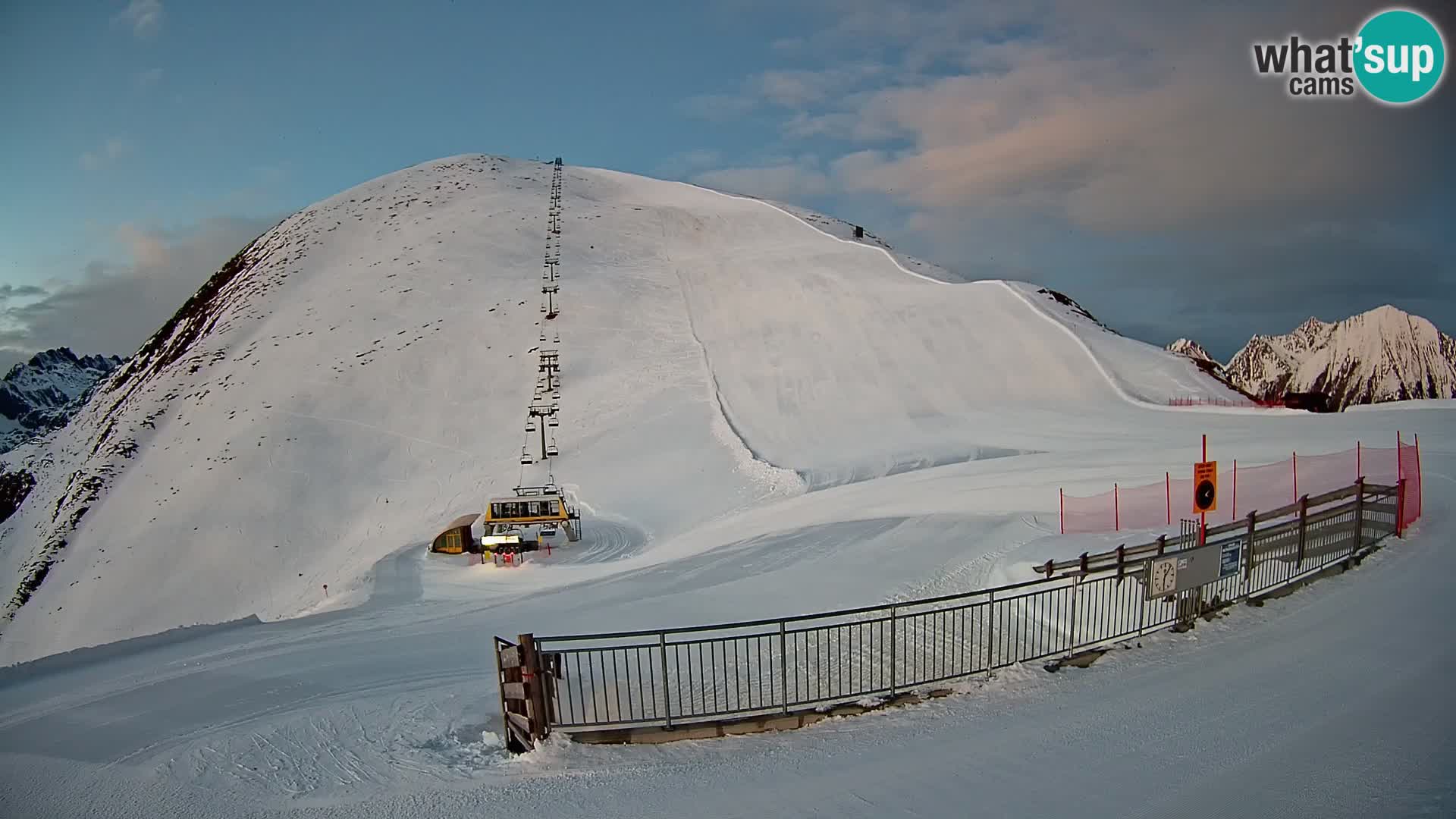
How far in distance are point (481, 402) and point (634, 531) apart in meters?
20.2

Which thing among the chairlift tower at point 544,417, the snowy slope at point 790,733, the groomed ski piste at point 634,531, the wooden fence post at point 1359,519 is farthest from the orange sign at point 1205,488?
the chairlift tower at point 544,417

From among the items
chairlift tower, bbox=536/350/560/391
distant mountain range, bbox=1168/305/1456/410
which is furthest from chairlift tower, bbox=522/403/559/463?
distant mountain range, bbox=1168/305/1456/410

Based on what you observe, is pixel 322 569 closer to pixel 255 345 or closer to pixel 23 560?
pixel 23 560

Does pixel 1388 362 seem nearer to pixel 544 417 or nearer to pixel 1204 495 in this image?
pixel 544 417

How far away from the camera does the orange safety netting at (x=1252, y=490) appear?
57.7 ft

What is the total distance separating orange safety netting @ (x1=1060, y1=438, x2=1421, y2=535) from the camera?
57.7ft

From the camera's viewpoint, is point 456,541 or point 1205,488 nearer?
point 1205,488

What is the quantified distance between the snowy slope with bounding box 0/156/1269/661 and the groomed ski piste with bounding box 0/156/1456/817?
240mm

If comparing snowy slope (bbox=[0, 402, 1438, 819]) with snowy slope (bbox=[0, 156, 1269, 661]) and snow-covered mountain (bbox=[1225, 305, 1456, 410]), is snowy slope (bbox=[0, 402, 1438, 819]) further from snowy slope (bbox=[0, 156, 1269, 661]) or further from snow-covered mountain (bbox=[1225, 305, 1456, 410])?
snow-covered mountain (bbox=[1225, 305, 1456, 410])

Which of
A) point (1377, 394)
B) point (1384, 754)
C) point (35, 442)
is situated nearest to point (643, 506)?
point (1384, 754)

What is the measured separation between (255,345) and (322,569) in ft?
86.9

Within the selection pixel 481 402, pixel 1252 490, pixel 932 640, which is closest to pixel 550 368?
pixel 481 402

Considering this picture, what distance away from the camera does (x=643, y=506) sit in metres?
32.9

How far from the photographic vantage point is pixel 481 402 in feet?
154
